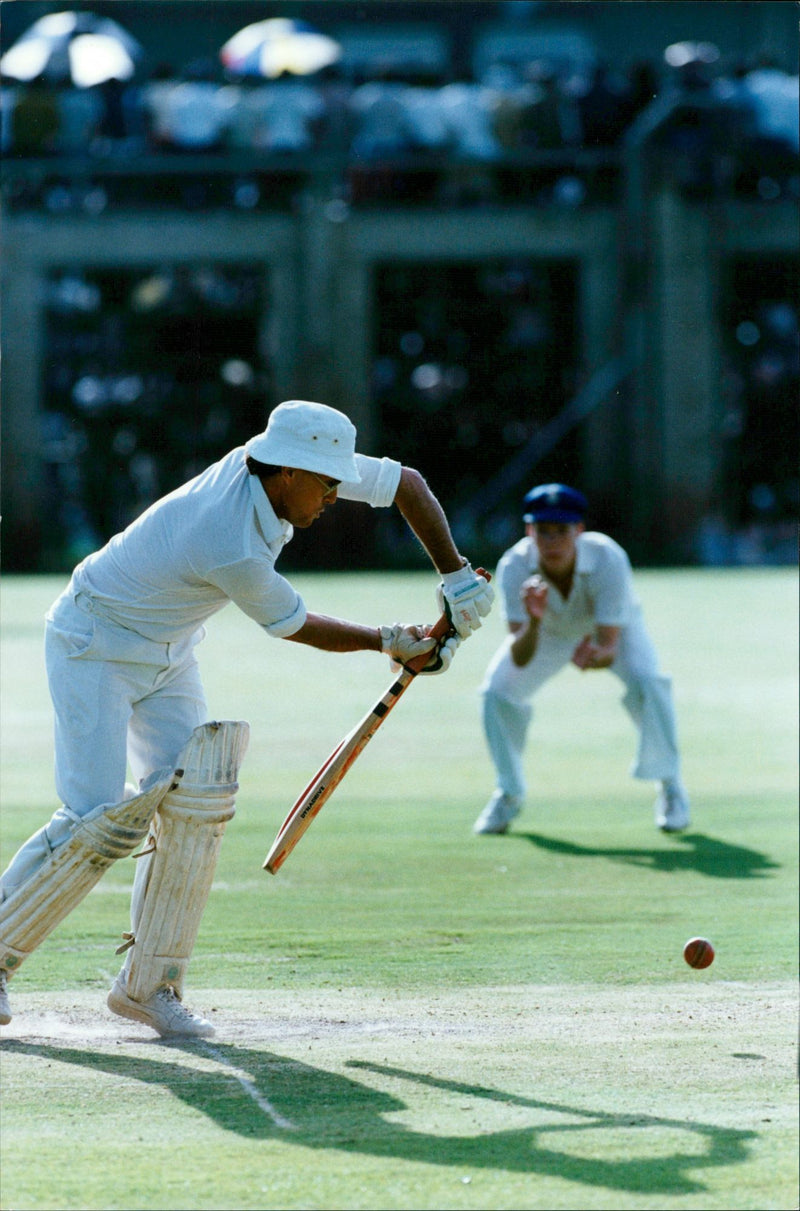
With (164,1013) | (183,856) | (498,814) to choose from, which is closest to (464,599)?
(183,856)

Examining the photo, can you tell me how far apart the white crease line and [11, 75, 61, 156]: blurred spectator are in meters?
23.6

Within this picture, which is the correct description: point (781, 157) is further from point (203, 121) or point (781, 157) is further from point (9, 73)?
point (9, 73)

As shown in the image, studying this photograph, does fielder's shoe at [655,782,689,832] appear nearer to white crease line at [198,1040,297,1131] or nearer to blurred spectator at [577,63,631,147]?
white crease line at [198,1040,297,1131]

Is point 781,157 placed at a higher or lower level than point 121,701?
higher

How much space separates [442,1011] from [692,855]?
294 centimetres

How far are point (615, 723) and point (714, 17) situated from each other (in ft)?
69.6

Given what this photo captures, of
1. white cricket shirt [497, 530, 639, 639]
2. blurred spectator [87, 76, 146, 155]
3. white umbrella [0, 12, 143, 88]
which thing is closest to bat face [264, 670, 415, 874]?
white cricket shirt [497, 530, 639, 639]

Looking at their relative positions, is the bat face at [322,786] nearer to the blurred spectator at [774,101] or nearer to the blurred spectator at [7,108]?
the blurred spectator at [774,101]

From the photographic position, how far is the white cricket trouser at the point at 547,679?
9.05 meters

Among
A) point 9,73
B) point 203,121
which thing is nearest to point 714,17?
point 203,121

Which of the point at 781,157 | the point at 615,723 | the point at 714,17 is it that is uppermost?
the point at 714,17

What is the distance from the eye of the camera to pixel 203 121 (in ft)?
89.5

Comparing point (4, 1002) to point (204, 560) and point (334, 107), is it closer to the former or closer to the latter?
point (204, 560)

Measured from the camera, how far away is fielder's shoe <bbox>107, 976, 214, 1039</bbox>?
534cm
